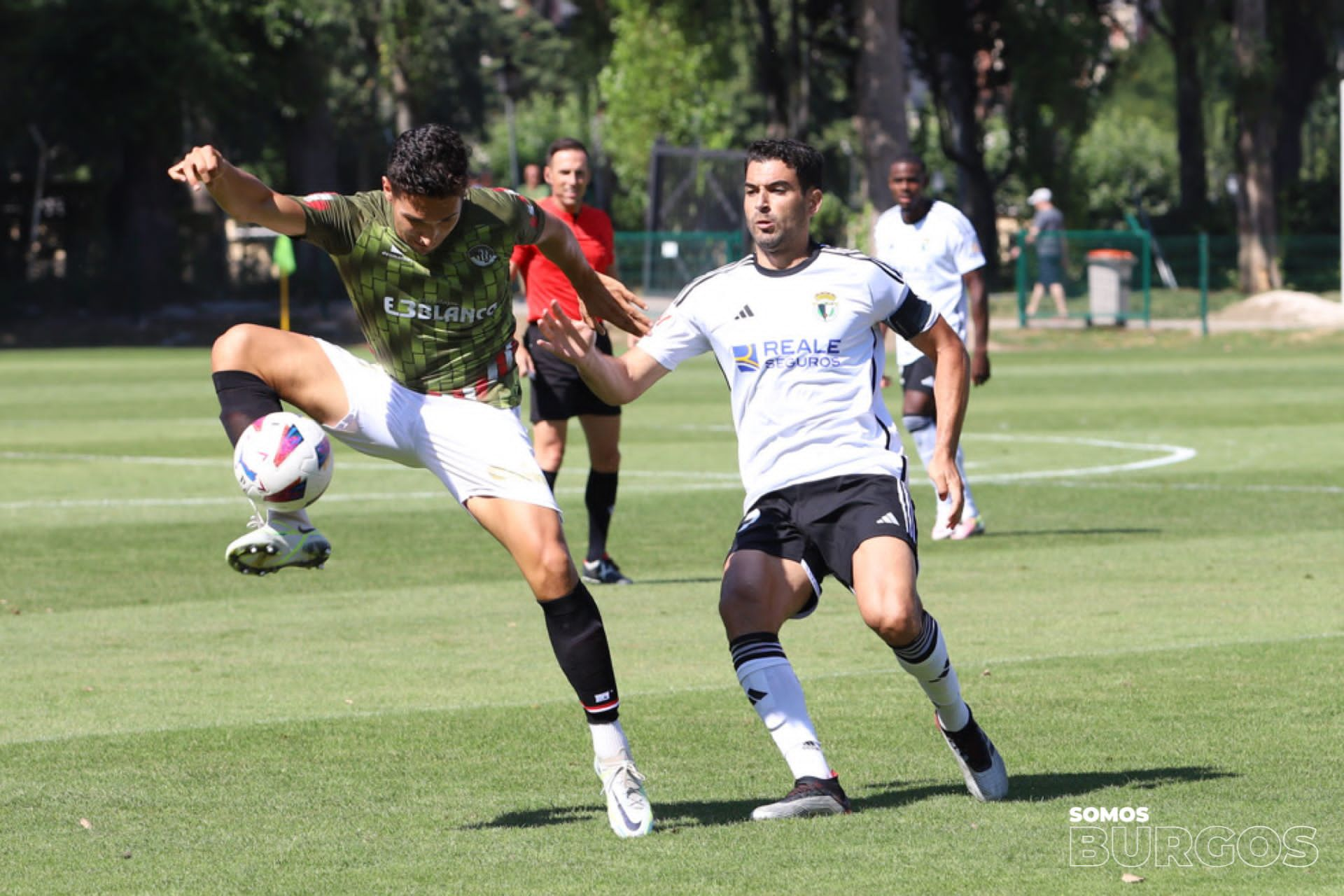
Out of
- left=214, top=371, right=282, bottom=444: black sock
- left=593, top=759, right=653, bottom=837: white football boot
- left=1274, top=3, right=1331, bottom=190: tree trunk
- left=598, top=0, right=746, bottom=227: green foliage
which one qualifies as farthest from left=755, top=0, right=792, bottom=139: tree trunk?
left=593, top=759, right=653, bottom=837: white football boot

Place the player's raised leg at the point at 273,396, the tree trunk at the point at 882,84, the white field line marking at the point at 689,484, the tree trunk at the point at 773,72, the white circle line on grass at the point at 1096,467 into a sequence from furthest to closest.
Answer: the tree trunk at the point at 773,72, the tree trunk at the point at 882,84, the white circle line on grass at the point at 1096,467, the white field line marking at the point at 689,484, the player's raised leg at the point at 273,396

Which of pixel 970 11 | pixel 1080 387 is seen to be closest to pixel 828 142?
pixel 970 11

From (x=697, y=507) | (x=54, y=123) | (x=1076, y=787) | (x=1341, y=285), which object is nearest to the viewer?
(x=1076, y=787)

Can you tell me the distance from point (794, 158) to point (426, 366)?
1.34 meters

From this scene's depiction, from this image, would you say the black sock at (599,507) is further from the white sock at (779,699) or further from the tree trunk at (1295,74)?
the tree trunk at (1295,74)

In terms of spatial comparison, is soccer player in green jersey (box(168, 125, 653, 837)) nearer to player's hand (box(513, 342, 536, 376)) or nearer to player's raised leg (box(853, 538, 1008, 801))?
player's raised leg (box(853, 538, 1008, 801))

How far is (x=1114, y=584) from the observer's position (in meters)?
11.0

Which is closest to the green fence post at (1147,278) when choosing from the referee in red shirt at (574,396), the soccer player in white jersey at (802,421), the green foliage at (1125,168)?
the green foliage at (1125,168)

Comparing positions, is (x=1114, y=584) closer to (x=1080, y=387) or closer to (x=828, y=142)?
(x=1080, y=387)

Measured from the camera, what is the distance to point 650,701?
8.02 metres

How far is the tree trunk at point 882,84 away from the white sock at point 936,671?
99.7 ft

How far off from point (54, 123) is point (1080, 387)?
27219 millimetres

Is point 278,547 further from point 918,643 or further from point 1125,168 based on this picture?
point 1125,168

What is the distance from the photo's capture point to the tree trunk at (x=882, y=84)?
118ft
